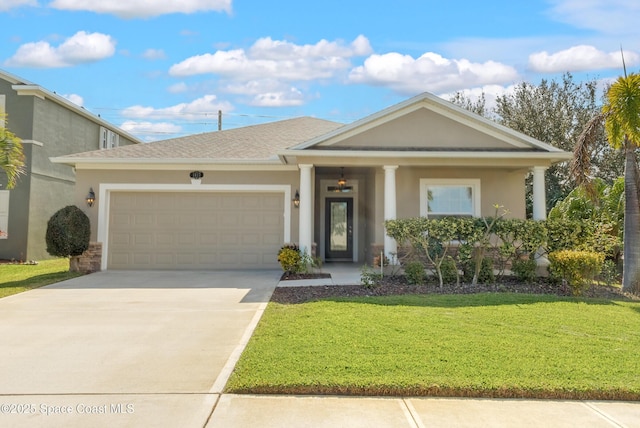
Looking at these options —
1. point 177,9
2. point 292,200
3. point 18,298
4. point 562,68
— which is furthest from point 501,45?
point 18,298

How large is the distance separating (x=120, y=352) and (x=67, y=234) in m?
7.75

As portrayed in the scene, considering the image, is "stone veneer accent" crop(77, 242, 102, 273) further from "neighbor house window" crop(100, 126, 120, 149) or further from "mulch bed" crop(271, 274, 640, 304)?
→ "neighbor house window" crop(100, 126, 120, 149)

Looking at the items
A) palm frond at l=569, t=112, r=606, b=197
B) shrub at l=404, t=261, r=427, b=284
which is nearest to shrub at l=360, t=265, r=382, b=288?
shrub at l=404, t=261, r=427, b=284

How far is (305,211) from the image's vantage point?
1139 cm

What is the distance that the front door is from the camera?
15.1 m

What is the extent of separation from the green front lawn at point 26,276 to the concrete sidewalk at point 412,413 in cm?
752

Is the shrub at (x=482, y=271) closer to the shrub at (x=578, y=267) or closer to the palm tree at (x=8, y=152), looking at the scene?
the shrub at (x=578, y=267)

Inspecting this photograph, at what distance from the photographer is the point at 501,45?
12.4 m

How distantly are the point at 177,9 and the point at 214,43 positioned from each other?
528 cm

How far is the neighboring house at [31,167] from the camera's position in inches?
622

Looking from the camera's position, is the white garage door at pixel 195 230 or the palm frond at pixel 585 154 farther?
the white garage door at pixel 195 230

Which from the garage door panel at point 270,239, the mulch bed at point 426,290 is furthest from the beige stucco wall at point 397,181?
the mulch bed at point 426,290

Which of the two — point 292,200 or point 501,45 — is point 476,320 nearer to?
point 292,200

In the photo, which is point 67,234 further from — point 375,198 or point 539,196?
point 539,196
